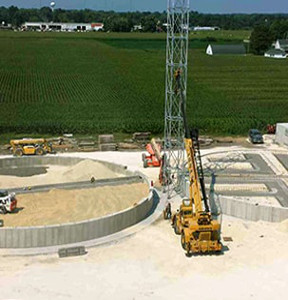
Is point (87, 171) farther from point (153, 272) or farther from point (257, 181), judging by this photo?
point (153, 272)

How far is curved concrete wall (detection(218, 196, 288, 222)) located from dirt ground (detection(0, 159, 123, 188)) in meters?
9.03

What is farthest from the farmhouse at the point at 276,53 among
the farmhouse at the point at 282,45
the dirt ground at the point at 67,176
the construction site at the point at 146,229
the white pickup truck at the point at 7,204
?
the white pickup truck at the point at 7,204

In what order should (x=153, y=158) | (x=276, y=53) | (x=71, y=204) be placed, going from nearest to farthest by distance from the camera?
(x=71, y=204) < (x=153, y=158) < (x=276, y=53)

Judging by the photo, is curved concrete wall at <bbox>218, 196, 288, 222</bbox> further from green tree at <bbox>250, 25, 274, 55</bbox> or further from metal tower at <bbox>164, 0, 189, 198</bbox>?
green tree at <bbox>250, 25, 274, 55</bbox>

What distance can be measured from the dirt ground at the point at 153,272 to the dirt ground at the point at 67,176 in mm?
9414

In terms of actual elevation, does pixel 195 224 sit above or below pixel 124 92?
below

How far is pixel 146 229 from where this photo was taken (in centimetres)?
2631

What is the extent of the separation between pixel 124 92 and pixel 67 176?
30622 mm

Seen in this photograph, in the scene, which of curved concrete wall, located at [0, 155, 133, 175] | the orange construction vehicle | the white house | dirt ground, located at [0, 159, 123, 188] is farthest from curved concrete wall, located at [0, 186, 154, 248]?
the white house

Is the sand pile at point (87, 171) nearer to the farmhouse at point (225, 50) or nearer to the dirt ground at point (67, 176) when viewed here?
the dirt ground at point (67, 176)

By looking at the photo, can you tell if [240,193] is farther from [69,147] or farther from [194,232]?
[69,147]

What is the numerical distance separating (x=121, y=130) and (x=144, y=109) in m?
8.37

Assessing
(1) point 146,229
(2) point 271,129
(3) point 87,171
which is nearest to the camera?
(1) point 146,229

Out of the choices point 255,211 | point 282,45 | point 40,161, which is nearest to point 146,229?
point 255,211
